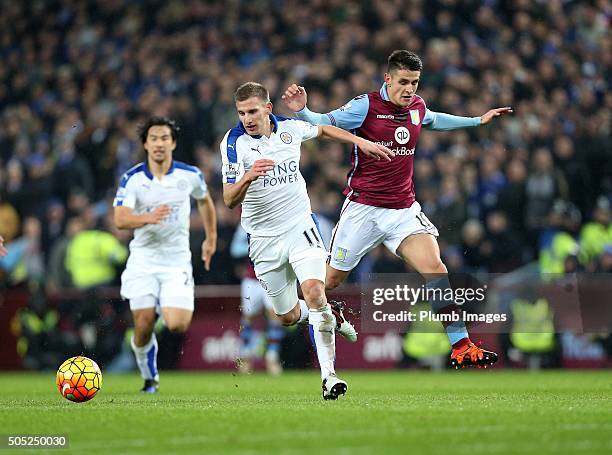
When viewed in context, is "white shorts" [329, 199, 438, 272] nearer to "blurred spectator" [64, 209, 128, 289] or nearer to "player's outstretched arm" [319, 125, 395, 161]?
"player's outstretched arm" [319, 125, 395, 161]

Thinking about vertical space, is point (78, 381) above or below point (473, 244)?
below

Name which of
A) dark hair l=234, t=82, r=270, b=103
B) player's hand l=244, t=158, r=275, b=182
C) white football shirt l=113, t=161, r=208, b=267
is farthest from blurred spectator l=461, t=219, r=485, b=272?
player's hand l=244, t=158, r=275, b=182

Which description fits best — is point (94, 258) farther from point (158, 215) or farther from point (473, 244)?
point (158, 215)

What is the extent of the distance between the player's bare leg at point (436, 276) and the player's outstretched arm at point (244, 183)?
1.80m

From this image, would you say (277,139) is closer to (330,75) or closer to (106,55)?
(330,75)

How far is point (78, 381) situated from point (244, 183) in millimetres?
2024

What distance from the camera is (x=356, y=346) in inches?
651

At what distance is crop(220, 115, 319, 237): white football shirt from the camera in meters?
9.89

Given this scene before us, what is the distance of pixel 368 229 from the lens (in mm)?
10656

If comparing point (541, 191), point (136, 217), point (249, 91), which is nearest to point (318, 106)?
point (541, 191)

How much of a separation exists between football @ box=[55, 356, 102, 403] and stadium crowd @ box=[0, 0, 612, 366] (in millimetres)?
7098

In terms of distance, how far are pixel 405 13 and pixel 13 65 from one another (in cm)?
777

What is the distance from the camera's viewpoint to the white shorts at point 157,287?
11.8m

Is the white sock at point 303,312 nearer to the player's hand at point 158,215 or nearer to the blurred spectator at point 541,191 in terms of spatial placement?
the player's hand at point 158,215
